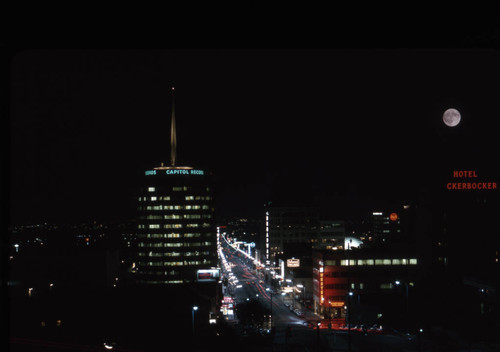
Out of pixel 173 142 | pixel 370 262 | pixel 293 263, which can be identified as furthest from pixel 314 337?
pixel 173 142

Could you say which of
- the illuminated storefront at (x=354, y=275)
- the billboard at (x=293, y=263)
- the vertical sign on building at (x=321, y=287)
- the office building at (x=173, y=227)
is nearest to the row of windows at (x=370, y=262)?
the illuminated storefront at (x=354, y=275)

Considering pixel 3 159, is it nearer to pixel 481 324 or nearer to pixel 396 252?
pixel 481 324

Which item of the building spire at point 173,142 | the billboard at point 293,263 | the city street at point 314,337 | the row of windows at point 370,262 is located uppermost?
the building spire at point 173,142

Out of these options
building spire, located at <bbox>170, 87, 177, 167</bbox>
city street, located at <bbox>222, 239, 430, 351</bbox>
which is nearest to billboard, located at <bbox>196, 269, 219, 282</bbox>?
city street, located at <bbox>222, 239, 430, 351</bbox>

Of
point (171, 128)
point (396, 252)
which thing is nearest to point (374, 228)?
point (171, 128)

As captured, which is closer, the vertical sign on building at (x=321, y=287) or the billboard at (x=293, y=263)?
the vertical sign on building at (x=321, y=287)

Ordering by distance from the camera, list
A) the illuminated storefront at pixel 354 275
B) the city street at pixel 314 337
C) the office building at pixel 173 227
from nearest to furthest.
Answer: the city street at pixel 314 337, the illuminated storefront at pixel 354 275, the office building at pixel 173 227

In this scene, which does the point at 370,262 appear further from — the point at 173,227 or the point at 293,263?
the point at 173,227

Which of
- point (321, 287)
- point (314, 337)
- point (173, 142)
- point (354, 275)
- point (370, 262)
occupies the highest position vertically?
point (173, 142)

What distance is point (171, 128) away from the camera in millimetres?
49812

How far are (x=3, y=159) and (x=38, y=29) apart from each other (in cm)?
71

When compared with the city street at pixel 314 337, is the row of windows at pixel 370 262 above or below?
above

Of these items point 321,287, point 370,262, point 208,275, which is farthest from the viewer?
point 208,275

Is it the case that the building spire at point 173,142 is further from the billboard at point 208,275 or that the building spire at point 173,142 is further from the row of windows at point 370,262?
the row of windows at point 370,262
